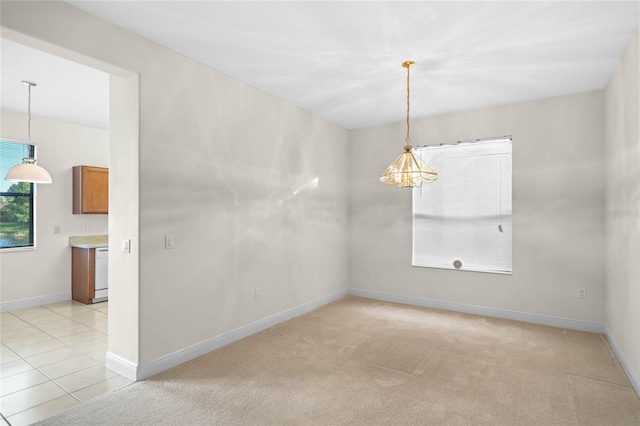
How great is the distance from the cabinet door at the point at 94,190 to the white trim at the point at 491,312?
14.0ft

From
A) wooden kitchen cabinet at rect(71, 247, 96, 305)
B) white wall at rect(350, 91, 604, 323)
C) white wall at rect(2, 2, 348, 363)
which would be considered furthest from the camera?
wooden kitchen cabinet at rect(71, 247, 96, 305)

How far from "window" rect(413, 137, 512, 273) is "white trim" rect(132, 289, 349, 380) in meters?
2.12

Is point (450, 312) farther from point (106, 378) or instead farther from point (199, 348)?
point (106, 378)

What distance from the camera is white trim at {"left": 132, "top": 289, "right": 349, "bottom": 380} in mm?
2912

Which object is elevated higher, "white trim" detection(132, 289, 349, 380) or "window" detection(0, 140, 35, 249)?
"window" detection(0, 140, 35, 249)

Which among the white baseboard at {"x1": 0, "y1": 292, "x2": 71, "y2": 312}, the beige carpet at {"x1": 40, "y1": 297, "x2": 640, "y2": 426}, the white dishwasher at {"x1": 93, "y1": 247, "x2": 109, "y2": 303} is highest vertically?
the white dishwasher at {"x1": 93, "y1": 247, "x2": 109, "y2": 303}

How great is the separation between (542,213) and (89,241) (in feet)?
21.3

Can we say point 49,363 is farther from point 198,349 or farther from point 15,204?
point 15,204

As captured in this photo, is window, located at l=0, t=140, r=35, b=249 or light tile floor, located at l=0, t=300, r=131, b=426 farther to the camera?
window, located at l=0, t=140, r=35, b=249

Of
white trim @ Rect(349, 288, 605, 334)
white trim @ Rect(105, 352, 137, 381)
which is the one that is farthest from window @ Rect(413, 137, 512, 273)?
white trim @ Rect(105, 352, 137, 381)

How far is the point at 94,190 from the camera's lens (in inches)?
220

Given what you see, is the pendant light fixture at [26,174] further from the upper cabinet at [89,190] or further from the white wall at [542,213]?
the white wall at [542,213]

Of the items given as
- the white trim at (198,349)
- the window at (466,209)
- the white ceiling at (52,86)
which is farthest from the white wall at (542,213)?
the white ceiling at (52,86)

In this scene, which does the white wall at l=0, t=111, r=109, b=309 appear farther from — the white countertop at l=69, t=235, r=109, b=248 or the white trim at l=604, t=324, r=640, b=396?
the white trim at l=604, t=324, r=640, b=396
